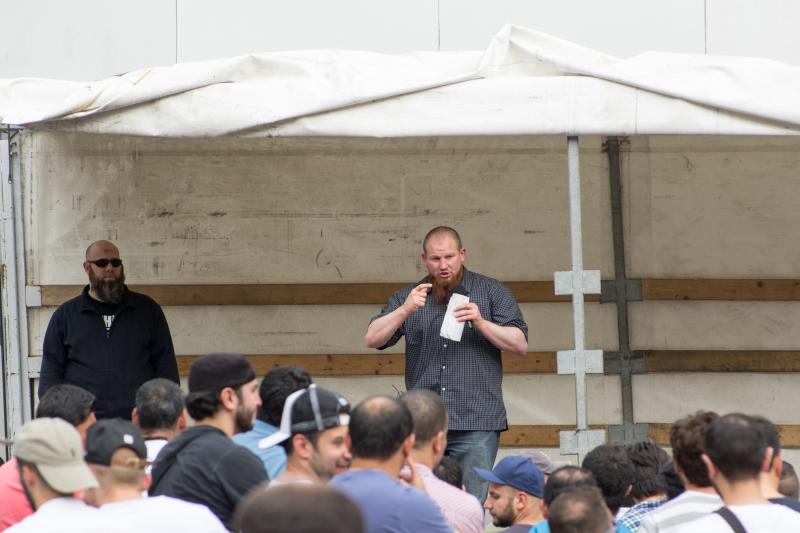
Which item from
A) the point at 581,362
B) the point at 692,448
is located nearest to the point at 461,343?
the point at 581,362

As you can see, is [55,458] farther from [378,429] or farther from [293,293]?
[293,293]

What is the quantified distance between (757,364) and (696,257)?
0.75 metres

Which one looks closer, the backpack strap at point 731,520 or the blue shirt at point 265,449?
the backpack strap at point 731,520

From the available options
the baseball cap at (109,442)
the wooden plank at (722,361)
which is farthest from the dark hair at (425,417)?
the wooden plank at (722,361)

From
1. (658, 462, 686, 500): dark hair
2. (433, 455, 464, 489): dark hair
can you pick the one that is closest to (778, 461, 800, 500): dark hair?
(658, 462, 686, 500): dark hair

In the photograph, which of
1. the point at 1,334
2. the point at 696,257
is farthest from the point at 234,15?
the point at 696,257

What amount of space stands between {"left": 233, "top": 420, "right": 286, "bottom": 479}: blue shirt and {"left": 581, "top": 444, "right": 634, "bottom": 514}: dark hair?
1.21 m

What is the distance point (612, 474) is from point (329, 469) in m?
1.22

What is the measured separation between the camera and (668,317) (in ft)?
24.4

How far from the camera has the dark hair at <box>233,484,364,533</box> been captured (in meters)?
1.99

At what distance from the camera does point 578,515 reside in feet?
11.7

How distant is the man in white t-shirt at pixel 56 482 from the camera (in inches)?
140

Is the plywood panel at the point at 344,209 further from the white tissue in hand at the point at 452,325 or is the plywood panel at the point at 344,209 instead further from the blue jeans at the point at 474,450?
the blue jeans at the point at 474,450

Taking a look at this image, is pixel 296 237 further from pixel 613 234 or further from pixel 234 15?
pixel 613 234
